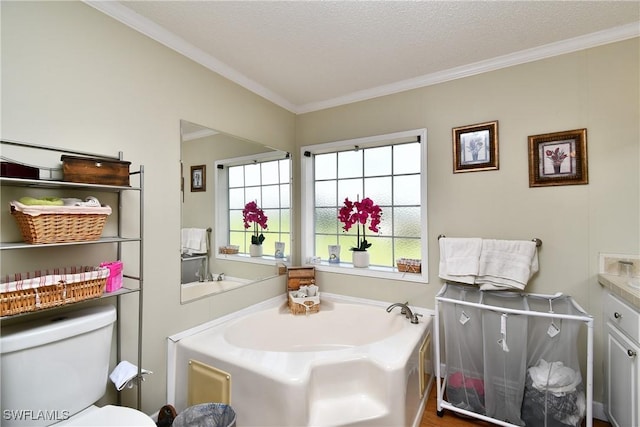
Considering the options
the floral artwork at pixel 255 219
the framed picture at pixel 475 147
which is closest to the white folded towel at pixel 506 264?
the framed picture at pixel 475 147

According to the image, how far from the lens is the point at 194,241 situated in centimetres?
198

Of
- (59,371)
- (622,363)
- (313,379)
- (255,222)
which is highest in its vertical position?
(255,222)

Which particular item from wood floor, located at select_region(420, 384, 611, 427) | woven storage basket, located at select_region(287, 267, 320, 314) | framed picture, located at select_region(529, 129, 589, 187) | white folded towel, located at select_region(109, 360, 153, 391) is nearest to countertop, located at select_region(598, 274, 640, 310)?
framed picture, located at select_region(529, 129, 589, 187)

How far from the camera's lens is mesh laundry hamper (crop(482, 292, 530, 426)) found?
5.37ft

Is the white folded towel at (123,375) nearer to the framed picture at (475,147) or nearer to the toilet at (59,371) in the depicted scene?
the toilet at (59,371)

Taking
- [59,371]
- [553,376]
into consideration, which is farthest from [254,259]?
[553,376]

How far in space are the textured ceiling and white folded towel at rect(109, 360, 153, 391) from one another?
1845 millimetres

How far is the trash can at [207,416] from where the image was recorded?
1496mm

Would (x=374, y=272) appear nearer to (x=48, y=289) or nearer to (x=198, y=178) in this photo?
(x=198, y=178)

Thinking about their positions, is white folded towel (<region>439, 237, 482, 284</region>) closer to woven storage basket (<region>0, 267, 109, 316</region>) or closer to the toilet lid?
the toilet lid

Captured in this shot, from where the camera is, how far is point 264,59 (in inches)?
81.0

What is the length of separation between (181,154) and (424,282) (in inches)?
79.7

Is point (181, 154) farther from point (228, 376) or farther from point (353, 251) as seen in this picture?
point (353, 251)

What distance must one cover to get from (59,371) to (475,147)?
106 inches
